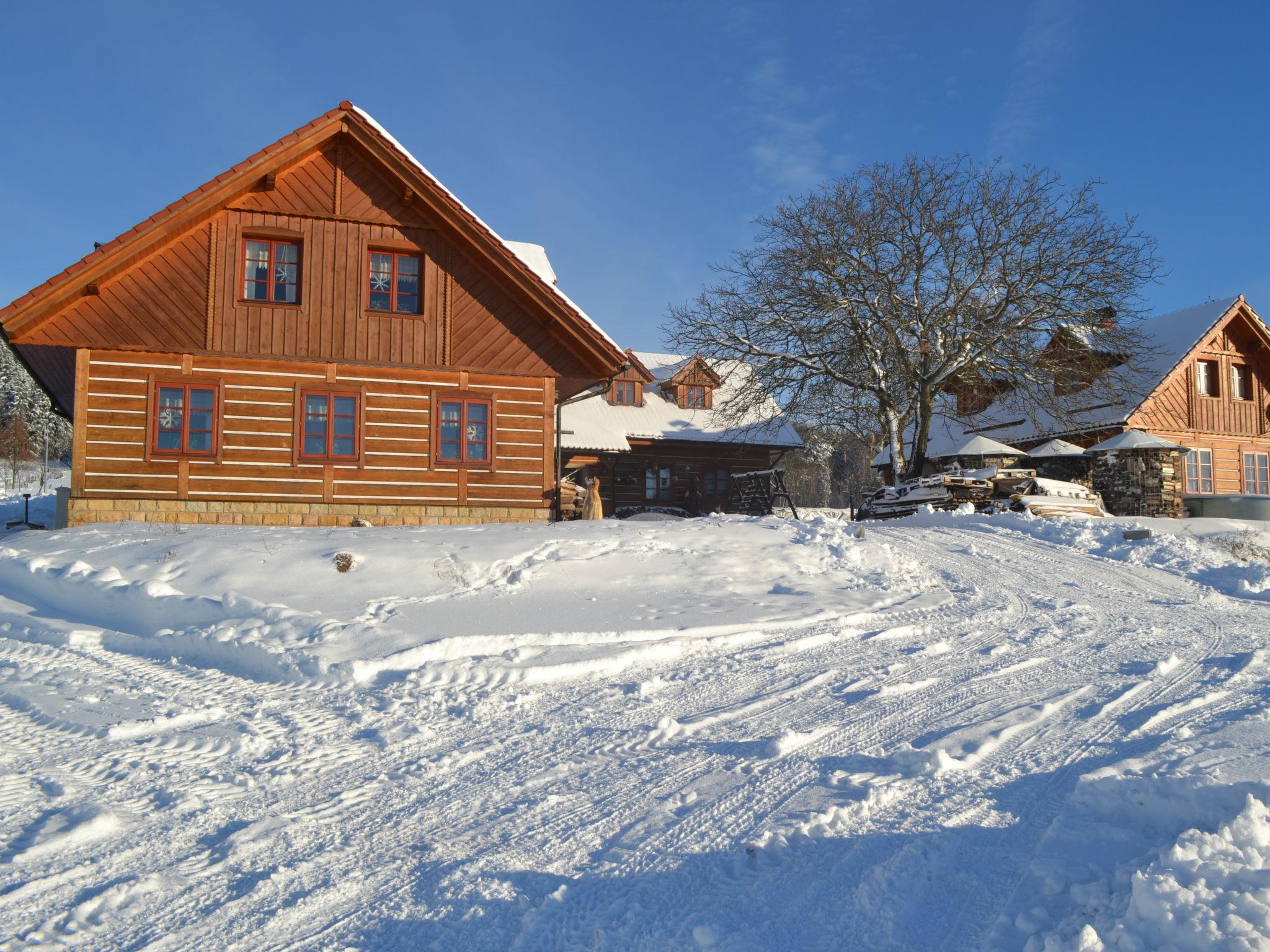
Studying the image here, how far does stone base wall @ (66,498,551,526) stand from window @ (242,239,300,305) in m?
3.55

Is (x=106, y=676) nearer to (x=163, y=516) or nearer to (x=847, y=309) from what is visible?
(x=163, y=516)

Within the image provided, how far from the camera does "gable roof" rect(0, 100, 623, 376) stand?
13.1 m

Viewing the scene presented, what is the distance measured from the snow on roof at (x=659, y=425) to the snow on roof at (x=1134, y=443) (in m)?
9.42

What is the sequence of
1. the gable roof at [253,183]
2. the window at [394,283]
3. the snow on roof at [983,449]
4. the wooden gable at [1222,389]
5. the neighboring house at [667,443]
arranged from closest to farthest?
the gable roof at [253,183]
the window at [394,283]
the snow on roof at [983,449]
the wooden gable at [1222,389]
the neighboring house at [667,443]

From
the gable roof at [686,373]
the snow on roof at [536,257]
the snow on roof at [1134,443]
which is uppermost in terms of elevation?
the snow on roof at [536,257]

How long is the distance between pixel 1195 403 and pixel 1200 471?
7.16 feet

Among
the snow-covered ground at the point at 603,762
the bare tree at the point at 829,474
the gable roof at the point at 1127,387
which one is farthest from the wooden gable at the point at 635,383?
the snow-covered ground at the point at 603,762

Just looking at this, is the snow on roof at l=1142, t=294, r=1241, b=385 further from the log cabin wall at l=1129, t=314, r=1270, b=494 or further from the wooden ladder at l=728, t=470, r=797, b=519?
the wooden ladder at l=728, t=470, r=797, b=519

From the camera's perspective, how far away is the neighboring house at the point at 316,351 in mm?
13906

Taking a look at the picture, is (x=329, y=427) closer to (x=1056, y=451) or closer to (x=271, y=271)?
(x=271, y=271)

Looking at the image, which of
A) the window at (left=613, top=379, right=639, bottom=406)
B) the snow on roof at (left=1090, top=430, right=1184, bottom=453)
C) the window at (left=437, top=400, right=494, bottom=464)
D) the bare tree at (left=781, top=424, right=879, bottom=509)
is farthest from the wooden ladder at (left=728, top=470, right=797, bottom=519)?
the bare tree at (left=781, top=424, right=879, bottom=509)

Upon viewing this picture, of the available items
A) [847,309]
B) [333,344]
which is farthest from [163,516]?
[847,309]

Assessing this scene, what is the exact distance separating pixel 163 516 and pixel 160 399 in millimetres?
1921

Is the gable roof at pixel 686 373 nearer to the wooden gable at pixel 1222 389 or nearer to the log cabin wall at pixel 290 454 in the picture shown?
the wooden gable at pixel 1222 389
